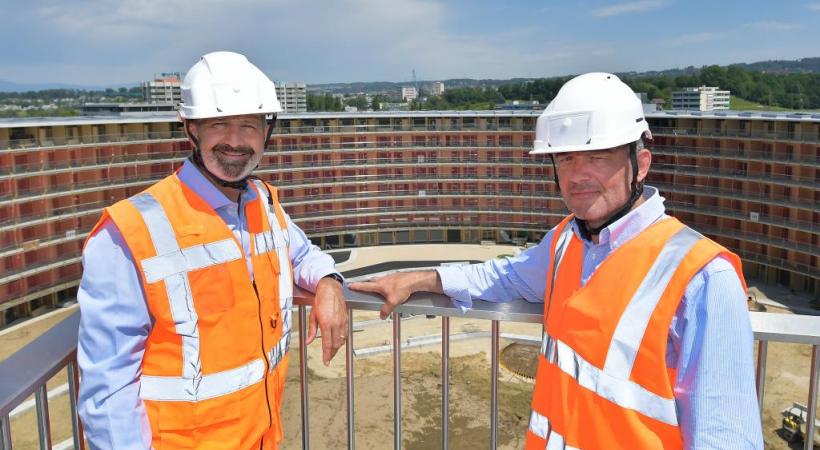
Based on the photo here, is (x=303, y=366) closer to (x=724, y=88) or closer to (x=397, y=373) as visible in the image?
(x=397, y=373)

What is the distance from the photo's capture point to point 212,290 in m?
2.92

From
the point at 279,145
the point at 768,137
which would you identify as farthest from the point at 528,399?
the point at 279,145

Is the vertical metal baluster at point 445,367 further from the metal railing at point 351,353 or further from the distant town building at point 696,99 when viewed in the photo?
the distant town building at point 696,99

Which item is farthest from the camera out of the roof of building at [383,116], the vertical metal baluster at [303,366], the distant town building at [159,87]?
the distant town building at [159,87]

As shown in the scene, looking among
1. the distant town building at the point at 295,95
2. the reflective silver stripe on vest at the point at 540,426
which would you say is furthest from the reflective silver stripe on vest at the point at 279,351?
the distant town building at the point at 295,95

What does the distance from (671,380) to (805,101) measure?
8734 cm

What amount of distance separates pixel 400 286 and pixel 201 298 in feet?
3.50

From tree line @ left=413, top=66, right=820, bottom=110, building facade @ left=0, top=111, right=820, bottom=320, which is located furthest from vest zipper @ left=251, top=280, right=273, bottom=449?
tree line @ left=413, top=66, right=820, bottom=110

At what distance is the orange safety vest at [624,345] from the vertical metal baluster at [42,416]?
2.10 metres

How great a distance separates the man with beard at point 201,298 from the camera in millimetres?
2676

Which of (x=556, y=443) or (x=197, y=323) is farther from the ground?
(x=197, y=323)

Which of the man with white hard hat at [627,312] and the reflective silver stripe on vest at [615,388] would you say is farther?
the reflective silver stripe on vest at [615,388]

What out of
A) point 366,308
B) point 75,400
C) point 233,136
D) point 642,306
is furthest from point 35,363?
point 642,306

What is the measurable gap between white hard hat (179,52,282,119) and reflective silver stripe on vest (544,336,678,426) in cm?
177
